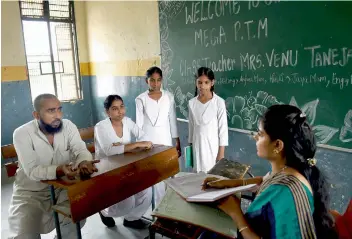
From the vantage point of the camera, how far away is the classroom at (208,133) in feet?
4.16

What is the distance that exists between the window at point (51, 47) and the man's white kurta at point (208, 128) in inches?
148

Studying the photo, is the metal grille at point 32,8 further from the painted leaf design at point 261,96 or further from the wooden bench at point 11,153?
the painted leaf design at point 261,96

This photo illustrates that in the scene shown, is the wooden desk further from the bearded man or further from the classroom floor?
the classroom floor

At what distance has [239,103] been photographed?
3.11 meters

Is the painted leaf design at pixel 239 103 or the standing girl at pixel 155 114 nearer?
the painted leaf design at pixel 239 103

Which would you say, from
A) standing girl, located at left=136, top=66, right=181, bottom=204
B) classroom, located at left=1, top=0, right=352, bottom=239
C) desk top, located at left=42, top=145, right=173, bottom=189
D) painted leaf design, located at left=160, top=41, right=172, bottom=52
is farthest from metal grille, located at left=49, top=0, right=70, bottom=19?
desk top, located at left=42, top=145, right=173, bottom=189

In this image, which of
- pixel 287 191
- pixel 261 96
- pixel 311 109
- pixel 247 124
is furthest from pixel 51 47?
pixel 287 191

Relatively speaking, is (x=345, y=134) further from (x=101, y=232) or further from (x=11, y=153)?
(x=11, y=153)

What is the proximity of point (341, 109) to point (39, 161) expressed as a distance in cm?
245

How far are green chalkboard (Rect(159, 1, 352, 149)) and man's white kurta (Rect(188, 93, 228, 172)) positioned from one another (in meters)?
0.24

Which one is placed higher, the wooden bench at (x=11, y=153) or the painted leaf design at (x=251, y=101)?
the painted leaf design at (x=251, y=101)

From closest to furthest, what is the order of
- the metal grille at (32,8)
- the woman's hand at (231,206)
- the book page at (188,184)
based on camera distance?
the woman's hand at (231,206) < the book page at (188,184) < the metal grille at (32,8)

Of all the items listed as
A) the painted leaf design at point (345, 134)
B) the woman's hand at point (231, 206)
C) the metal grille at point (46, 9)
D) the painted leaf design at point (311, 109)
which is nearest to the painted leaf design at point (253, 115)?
the painted leaf design at point (311, 109)

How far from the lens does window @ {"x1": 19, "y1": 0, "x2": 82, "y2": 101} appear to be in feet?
17.5
